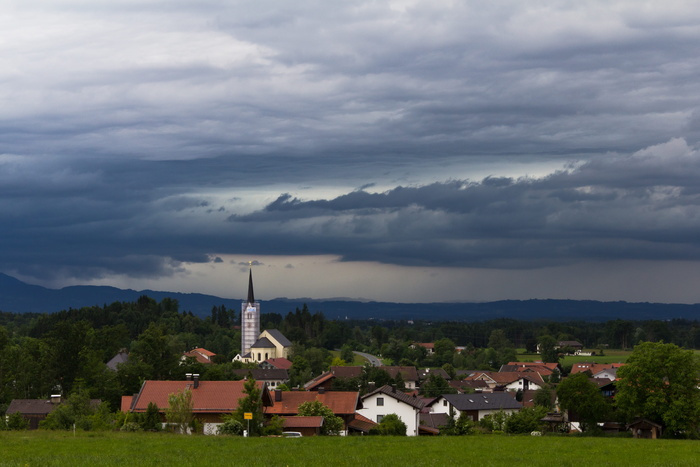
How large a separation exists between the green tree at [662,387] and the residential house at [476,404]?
78.3 ft

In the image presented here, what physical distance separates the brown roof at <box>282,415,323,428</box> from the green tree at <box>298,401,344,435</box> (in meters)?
1.32

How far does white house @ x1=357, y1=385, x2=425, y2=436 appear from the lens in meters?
71.6

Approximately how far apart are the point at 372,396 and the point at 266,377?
61428 mm

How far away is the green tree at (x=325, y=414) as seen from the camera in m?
54.7

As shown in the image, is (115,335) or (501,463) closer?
(501,463)

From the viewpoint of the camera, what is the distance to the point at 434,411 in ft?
302

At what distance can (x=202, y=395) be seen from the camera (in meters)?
53.8

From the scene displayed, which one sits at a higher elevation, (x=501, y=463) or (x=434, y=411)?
(x=501, y=463)

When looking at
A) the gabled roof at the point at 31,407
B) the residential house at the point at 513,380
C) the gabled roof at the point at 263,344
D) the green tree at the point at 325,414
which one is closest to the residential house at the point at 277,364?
the gabled roof at the point at 263,344

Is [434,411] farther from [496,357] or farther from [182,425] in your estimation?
[496,357]

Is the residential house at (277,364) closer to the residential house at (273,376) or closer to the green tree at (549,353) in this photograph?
the residential house at (273,376)

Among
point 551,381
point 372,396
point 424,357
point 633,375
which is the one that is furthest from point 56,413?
point 424,357

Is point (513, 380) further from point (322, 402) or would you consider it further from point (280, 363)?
point (322, 402)

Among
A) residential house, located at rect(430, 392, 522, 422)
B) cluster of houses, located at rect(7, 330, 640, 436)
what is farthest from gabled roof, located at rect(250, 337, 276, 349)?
residential house, located at rect(430, 392, 522, 422)
